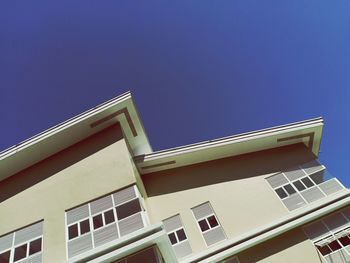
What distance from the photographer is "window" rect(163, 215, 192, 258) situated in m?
13.7

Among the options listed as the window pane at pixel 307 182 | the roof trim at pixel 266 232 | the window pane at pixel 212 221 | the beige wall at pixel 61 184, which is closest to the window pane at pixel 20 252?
the beige wall at pixel 61 184

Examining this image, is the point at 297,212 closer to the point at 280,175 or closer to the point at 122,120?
the point at 280,175

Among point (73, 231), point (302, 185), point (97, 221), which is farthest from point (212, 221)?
point (73, 231)

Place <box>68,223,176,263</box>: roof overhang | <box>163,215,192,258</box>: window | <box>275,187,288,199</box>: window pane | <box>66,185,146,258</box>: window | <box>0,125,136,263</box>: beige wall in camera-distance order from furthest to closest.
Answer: <box>275,187,288,199</box>: window pane
<box>163,215,192,258</box>: window
<box>0,125,136,263</box>: beige wall
<box>66,185,146,258</box>: window
<box>68,223,176,263</box>: roof overhang

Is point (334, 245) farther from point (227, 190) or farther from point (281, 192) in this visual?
point (227, 190)

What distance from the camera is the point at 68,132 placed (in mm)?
14945

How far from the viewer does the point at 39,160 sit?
14938 millimetres

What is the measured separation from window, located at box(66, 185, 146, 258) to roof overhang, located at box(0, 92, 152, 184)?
3.96m

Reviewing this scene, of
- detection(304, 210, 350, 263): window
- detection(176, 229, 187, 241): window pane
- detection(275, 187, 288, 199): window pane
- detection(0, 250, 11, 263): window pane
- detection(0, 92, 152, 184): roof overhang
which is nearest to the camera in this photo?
detection(0, 250, 11, 263): window pane

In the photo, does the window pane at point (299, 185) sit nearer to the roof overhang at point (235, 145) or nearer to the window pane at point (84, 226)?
the roof overhang at point (235, 145)

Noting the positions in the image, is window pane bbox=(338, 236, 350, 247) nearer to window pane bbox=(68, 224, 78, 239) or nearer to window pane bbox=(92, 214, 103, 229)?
window pane bbox=(92, 214, 103, 229)

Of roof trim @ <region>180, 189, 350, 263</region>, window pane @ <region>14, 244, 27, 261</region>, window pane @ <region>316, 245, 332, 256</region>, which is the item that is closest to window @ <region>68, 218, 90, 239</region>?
window pane @ <region>14, 244, 27, 261</region>

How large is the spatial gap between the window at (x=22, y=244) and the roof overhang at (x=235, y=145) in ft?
20.2

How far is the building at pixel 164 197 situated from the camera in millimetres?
11630
